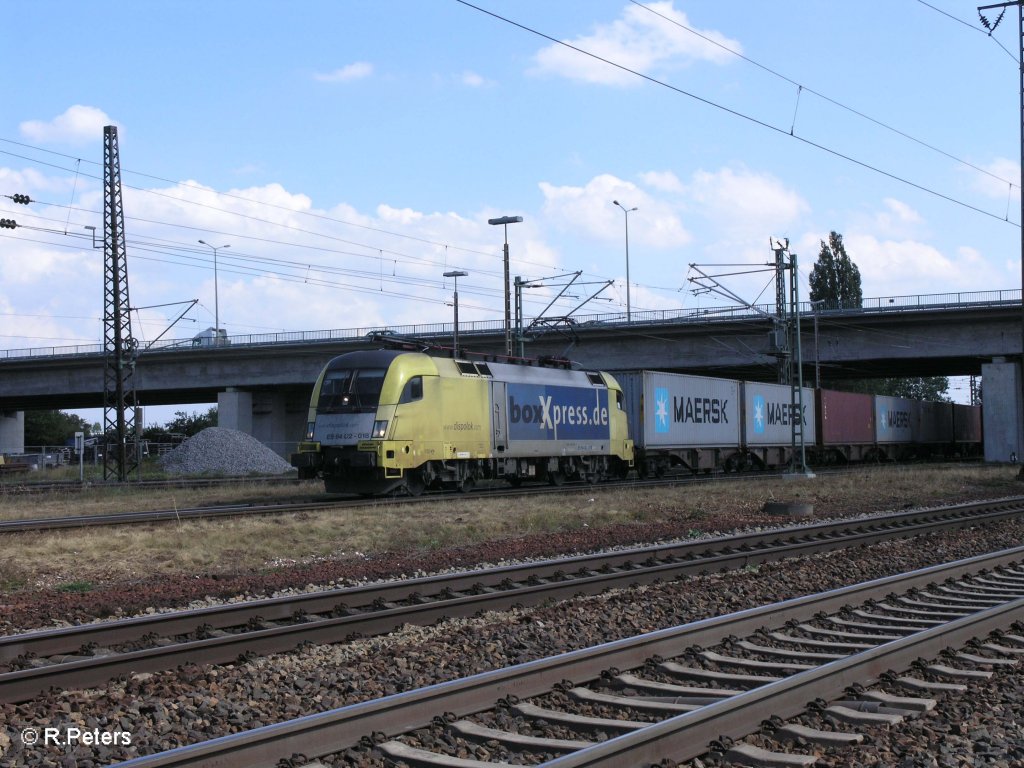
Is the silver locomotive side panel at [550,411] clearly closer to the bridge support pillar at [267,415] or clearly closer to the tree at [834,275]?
the bridge support pillar at [267,415]

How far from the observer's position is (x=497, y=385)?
24266mm

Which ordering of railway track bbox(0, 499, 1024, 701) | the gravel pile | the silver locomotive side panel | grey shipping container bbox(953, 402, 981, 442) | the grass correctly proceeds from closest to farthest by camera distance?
railway track bbox(0, 499, 1024, 701)
the grass
the silver locomotive side panel
the gravel pile
grey shipping container bbox(953, 402, 981, 442)

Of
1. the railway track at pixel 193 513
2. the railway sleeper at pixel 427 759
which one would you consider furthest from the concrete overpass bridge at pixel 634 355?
the railway sleeper at pixel 427 759

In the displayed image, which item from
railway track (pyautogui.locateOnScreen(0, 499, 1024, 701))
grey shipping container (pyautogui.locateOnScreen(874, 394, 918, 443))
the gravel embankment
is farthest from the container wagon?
the gravel embankment

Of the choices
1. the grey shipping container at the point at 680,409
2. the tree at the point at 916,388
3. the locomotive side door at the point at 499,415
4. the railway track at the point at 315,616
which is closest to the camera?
the railway track at the point at 315,616

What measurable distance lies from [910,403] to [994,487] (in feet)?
80.7

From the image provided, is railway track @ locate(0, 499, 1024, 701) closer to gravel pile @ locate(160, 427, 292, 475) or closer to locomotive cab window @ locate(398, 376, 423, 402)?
locomotive cab window @ locate(398, 376, 423, 402)

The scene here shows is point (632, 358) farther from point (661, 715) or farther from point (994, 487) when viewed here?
point (661, 715)

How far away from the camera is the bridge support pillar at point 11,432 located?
256 ft

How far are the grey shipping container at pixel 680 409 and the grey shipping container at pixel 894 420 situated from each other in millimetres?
13877

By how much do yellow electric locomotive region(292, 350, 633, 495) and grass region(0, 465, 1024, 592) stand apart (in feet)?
4.21

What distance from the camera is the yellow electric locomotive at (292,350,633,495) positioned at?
68.5 feet

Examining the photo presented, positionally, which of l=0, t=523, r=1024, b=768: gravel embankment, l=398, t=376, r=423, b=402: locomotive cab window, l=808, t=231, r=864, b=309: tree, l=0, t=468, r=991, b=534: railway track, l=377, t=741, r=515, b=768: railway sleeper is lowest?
l=0, t=523, r=1024, b=768: gravel embankment

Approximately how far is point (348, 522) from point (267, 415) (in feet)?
165
